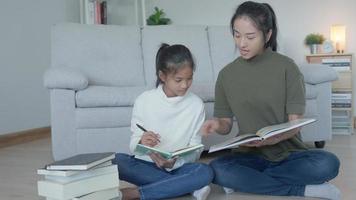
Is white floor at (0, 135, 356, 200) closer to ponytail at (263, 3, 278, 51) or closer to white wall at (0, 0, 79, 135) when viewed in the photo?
white wall at (0, 0, 79, 135)

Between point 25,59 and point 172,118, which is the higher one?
point 25,59

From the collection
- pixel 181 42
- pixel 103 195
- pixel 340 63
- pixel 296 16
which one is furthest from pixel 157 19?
pixel 103 195

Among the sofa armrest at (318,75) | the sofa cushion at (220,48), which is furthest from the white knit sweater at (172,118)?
the sofa cushion at (220,48)

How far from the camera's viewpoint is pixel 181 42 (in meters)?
2.93

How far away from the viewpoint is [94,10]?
370 cm

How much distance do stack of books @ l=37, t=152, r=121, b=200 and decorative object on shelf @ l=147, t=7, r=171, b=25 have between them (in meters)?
2.61

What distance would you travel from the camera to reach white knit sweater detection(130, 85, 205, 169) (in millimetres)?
1587

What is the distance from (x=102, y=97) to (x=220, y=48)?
112 centimetres

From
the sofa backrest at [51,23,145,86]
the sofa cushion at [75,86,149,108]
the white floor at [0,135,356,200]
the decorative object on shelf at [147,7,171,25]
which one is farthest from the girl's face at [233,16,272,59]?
the decorative object on shelf at [147,7,171,25]

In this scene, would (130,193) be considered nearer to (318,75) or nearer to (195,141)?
(195,141)

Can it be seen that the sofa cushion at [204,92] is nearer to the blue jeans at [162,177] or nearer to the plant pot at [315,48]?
the blue jeans at [162,177]

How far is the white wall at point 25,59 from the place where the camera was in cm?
302

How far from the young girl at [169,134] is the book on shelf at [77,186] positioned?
12 centimetres

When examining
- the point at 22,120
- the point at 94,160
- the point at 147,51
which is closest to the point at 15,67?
the point at 22,120
